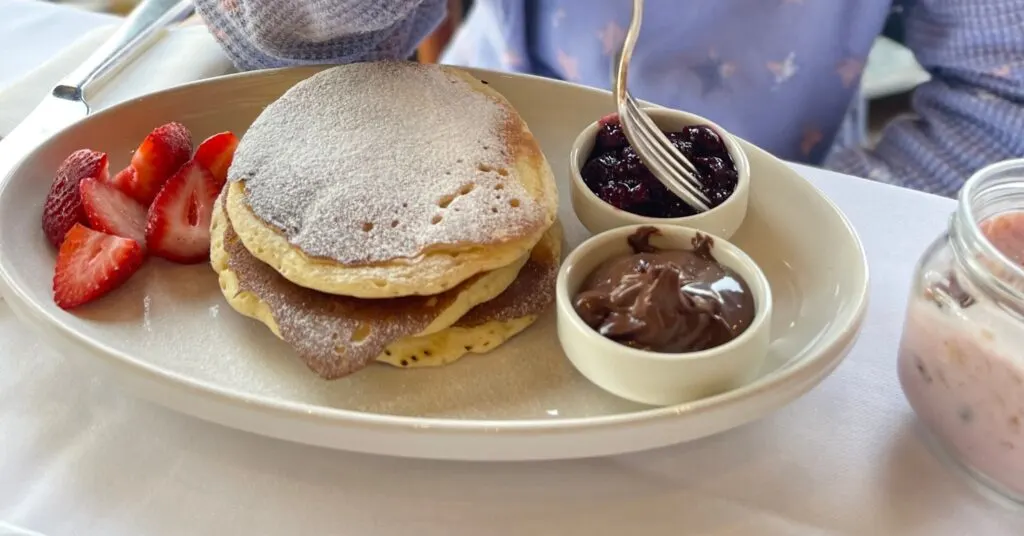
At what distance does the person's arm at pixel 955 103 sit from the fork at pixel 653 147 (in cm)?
60

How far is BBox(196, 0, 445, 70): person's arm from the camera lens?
115 centimetres

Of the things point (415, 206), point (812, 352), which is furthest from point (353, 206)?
point (812, 352)

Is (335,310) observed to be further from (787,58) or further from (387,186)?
(787,58)

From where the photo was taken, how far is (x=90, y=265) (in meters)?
0.89

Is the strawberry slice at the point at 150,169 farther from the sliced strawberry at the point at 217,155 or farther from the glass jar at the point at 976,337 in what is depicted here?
the glass jar at the point at 976,337

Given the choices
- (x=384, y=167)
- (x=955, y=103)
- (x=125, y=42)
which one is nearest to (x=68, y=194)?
(x=384, y=167)

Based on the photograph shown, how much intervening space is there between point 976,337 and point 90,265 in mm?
855

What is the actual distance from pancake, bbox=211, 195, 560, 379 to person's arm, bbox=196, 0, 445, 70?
354 millimetres

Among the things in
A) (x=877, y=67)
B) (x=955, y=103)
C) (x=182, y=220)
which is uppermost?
(x=182, y=220)

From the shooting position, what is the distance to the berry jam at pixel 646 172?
3.12 ft

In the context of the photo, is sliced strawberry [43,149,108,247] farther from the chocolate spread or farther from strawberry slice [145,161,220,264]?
the chocolate spread

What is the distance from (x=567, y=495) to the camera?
747mm

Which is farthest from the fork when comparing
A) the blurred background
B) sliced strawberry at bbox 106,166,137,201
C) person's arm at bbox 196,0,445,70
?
the blurred background

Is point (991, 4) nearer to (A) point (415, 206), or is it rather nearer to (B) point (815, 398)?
(B) point (815, 398)
